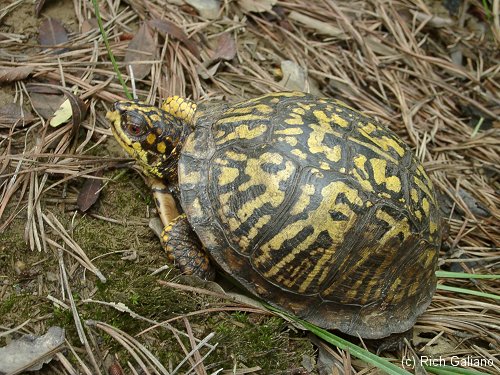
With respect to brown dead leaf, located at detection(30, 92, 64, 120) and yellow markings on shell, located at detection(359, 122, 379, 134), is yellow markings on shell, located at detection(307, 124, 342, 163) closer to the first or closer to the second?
yellow markings on shell, located at detection(359, 122, 379, 134)

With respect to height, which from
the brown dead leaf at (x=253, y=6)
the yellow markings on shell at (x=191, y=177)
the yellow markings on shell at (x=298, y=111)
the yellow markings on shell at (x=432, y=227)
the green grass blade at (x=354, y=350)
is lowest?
the green grass blade at (x=354, y=350)

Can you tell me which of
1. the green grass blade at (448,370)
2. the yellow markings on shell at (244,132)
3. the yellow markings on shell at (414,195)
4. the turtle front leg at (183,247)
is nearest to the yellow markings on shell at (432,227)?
the yellow markings on shell at (414,195)

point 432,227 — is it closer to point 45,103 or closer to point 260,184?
point 260,184

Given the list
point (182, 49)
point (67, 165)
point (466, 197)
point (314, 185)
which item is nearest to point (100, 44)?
point (182, 49)

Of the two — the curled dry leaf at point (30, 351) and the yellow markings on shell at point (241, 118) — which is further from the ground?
the yellow markings on shell at point (241, 118)

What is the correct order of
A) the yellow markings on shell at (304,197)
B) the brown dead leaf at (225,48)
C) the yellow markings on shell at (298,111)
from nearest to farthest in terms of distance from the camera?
the yellow markings on shell at (304,197)
the yellow markings on shell at (298,111)
the brown dead leaf at (225,48)

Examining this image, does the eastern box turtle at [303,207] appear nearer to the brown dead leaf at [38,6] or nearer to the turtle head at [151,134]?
the turtle head at [151,134]
